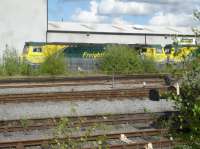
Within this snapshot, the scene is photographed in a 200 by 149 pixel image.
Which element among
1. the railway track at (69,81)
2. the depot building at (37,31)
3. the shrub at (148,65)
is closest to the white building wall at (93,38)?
the depot building at (37,31)

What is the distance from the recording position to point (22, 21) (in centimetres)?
5338

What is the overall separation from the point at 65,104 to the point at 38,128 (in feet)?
17.0

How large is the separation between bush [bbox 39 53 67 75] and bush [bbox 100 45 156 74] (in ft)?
11.0

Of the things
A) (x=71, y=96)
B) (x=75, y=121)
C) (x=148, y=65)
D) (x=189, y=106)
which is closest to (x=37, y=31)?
(x=148, y=65)

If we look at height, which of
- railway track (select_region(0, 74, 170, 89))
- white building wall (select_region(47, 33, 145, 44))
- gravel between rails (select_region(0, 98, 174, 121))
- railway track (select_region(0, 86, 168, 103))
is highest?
white building wall (select_region(47, 33, 145, 44))

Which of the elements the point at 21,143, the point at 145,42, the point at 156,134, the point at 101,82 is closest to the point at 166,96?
the point at 21,143

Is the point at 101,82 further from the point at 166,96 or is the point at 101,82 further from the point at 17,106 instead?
the point at 166,96

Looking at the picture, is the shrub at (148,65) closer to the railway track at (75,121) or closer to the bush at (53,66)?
the bush at (53,66)

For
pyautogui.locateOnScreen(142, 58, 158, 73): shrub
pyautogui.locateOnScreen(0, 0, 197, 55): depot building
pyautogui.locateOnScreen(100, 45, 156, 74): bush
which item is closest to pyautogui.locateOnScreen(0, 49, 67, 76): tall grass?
pyautogui.locateOnScreen(100, 45, 156, 74): bush

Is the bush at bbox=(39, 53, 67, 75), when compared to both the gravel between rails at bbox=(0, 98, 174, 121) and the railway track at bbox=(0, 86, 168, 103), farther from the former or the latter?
the gravel between rails at bbox=(0, 98, 174, 121)

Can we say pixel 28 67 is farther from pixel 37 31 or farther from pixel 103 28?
pixel 103 28

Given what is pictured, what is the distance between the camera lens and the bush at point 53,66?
32781 mm

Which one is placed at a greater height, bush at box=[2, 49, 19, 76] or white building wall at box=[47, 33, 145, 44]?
white building wall at box=[47, 33, 145, 44]

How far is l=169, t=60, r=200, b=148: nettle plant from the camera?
163 inches
